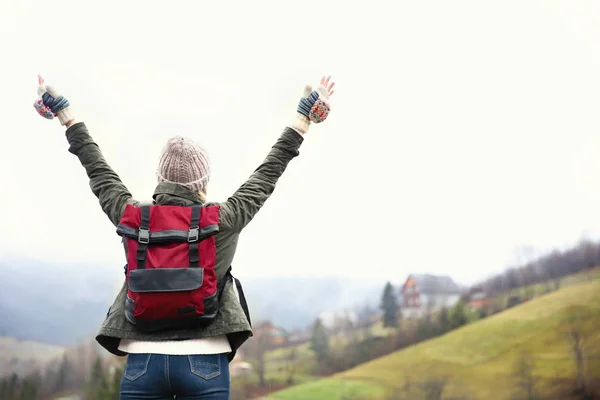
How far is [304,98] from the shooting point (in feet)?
5.76

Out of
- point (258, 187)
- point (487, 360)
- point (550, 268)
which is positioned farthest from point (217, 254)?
point (550, 268)

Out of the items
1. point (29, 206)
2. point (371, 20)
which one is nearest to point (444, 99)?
point (371, 20)

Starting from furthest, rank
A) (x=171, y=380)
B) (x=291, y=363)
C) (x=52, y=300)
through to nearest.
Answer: (x=291, y=363) → (x=52, y=300) → (x=171, y=380)

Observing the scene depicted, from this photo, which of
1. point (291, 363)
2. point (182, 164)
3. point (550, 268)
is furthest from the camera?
point (550, 268)

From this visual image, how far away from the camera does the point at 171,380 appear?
4.71 ft

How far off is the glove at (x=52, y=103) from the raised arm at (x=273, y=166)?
0.49 m

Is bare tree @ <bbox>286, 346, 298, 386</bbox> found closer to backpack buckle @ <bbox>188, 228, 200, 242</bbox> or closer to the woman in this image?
the woman

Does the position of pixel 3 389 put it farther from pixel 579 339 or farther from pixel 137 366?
pixel 579 339

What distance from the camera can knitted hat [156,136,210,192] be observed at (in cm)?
157

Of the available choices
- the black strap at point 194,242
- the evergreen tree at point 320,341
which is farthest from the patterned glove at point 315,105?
the evergreen tree at point 320,341

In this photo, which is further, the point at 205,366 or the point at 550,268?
the point at 550,268

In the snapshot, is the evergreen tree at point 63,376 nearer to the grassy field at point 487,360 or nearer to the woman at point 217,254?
the grassy field at point 487,360

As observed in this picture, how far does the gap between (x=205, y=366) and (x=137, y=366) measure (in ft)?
0.47

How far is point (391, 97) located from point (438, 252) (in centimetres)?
90
